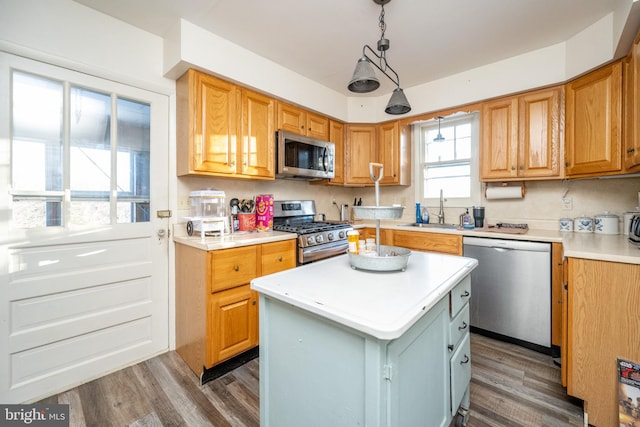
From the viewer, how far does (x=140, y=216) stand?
2.16 m

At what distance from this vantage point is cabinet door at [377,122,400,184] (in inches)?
134

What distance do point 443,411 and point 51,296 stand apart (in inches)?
93.8

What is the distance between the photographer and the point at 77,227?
1.86 meters

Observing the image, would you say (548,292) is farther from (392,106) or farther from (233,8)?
(233,8)

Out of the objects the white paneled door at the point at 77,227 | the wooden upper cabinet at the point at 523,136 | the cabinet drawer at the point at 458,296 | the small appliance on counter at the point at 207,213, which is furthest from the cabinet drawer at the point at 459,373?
the white paneled door at the point at 77,227

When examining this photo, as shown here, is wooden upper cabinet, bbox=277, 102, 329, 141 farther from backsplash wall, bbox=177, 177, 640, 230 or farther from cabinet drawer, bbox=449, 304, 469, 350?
cabinet drawer, bbox=449, 304, 469, 350

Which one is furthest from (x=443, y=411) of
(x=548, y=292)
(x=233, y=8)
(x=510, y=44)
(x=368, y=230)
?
(x=510, y=44)

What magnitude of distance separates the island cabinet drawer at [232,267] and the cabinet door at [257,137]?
2.62 feet

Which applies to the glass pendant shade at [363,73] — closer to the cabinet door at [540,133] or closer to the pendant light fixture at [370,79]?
the pendant light fixture at [370,79]

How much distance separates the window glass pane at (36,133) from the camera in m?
1.67

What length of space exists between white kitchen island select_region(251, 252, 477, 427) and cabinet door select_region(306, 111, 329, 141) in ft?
6.99

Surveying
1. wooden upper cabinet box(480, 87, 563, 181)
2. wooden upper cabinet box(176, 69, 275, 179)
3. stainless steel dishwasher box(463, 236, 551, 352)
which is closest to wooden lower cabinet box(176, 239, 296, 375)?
wooden upper cabinet box(176, 69, 275, 179)

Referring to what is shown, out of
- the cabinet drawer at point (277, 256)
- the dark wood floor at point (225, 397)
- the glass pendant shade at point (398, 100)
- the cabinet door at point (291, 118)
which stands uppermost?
the cabinet door at point (291, 118)

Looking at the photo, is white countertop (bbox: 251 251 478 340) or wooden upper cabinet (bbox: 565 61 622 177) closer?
white countertop (bbox: 251 251 478 340)
